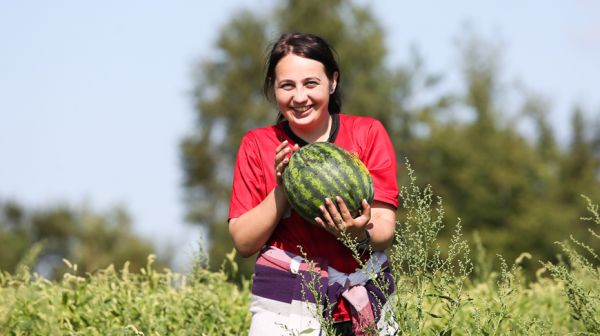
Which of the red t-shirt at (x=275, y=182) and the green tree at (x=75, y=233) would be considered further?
the green tree at (x=75, y=233)

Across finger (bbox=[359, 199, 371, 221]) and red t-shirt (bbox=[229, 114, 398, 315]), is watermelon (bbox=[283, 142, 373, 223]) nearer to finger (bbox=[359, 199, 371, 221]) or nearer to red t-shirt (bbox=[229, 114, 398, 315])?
finger (bbox=[359, 199, 371, 221])

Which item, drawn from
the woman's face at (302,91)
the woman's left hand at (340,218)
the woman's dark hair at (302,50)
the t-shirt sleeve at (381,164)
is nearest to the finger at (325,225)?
the woman's left hand at (340,218)

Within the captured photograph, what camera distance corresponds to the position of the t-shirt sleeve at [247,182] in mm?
5324

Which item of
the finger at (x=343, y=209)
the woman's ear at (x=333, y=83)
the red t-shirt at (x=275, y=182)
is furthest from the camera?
the woman's ear at (x=333, y=83)

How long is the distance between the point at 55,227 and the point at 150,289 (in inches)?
1795

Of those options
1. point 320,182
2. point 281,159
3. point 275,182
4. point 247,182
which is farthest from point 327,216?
point 247,182

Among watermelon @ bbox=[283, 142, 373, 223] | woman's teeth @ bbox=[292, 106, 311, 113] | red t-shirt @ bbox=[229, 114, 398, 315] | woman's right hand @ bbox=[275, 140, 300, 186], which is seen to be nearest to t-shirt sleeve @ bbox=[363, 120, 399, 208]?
red t-shirt @ bbox=[229, 114, 398, 315]

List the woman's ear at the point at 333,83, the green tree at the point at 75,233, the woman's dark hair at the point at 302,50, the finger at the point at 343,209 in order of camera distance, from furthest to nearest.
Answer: the green tree at the point at 75,233, the woman's ear at the point at 333,83, the woman's dark hair at the point at 302,50, the finger at the point at 343,209

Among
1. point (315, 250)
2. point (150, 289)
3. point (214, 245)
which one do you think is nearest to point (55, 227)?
point (214, 245)

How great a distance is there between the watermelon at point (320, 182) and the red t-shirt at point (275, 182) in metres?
0.29

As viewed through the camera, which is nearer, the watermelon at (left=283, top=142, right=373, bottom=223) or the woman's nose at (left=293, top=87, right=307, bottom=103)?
the watermelon at (left=283, top=142, right=373, bottom=223)

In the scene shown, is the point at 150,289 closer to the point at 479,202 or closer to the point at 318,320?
the point at 318,320

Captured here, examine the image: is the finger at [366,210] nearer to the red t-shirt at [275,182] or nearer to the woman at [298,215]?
the woman at [298,215]

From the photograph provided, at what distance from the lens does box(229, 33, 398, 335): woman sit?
16.8 feet
